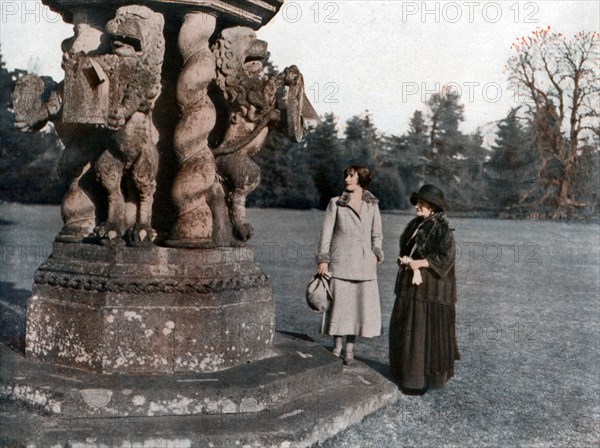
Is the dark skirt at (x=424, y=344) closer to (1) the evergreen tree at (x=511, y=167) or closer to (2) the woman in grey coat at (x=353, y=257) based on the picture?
(2) the woman in grey coat at (x=353, y=257)

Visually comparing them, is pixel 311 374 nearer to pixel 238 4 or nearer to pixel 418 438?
pixel 418 438

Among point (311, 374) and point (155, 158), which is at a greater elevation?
point (155, 158)

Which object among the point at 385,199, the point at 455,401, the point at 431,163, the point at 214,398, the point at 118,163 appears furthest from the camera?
the point at 431,163

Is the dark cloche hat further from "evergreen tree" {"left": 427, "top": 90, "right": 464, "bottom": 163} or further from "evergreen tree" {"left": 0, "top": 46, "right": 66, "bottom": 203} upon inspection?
"evergreen tree" {"left": 427, "top": 90, "right": 464, "bottom": 163}

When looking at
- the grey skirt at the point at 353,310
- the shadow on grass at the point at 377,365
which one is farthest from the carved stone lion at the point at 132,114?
the shadow on grass at the point at 377,365

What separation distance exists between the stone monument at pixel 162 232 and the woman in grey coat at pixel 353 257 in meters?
0.68

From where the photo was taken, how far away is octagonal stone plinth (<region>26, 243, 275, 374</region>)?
4566mm

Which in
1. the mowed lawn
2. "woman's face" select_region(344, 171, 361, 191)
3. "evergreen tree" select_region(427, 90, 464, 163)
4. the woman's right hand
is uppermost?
"evergreen tree" select_region(427, 90, 464, 163)

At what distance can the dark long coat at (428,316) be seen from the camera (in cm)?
555

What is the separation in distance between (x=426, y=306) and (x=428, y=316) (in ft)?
0.27

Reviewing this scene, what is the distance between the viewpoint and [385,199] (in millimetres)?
35344

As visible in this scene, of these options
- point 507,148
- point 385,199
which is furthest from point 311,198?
point 507,148

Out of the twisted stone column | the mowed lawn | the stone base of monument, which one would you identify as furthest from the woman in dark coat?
the twisted stone column

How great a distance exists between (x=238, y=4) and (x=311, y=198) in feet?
104
